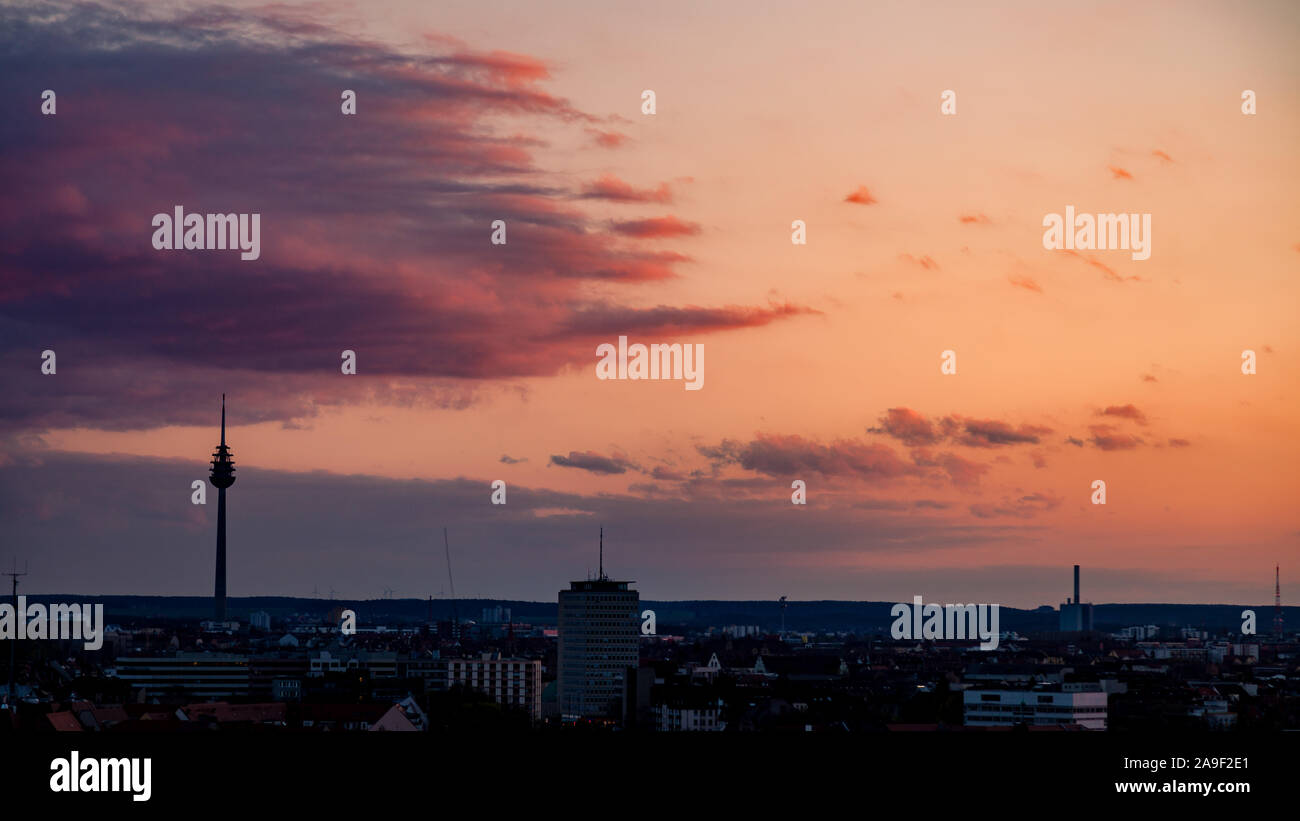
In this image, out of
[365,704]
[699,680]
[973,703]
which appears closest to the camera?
[365,704]

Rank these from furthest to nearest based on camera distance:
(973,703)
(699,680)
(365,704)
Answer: (699,680)
(973,703)
(365,704)

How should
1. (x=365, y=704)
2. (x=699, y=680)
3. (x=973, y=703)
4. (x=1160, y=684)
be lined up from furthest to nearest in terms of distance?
(x=699, y=680) < (x=1160, y=684) < (x=973, y=703) < (x=365, y=704)
